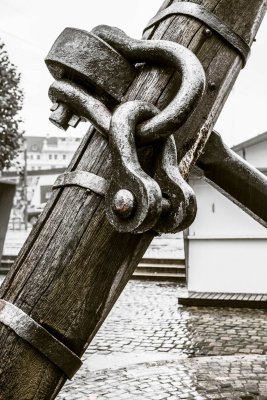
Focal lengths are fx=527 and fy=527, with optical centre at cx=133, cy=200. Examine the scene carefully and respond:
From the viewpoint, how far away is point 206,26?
1.08 meters

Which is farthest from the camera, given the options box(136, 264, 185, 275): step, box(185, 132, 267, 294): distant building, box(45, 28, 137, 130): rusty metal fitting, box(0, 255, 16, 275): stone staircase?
box(0, 255, 16, 275): stone staircase

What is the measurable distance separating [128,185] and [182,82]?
0.22 meters

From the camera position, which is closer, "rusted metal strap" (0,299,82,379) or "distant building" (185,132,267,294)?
"rusted metal strap" (0,299,82,379)

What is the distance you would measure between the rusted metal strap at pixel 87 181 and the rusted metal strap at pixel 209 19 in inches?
15.1

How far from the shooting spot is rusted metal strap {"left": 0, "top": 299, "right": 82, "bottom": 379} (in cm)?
100

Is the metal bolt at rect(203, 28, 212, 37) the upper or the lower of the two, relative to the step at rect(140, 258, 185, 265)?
upper

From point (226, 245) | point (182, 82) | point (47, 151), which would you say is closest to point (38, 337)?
point (182, 82)

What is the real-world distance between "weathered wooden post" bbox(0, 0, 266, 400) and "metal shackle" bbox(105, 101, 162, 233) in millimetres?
18

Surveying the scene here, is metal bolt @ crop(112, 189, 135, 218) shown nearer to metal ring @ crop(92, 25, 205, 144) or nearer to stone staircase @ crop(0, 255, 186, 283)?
metal ring @ crop(92, 25, 205, 144)

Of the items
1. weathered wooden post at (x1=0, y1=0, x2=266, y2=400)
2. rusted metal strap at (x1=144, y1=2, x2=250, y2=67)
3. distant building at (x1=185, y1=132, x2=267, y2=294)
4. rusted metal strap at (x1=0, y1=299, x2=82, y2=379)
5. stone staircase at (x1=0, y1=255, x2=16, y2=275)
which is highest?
rusted metal strap at (x1=144, y1=2, x2=250, y2=67)

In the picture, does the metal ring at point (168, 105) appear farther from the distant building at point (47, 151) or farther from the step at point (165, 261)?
the distant building at point (47, 151)

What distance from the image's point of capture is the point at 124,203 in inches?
36.9

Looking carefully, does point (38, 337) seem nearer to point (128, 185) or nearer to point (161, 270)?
point (128, 185)

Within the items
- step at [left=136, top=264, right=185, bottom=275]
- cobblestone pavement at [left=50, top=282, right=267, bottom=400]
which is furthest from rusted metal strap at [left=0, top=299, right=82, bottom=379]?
step at [left=136, top=264, right=185, bottom=275]
